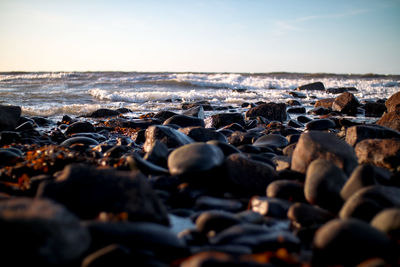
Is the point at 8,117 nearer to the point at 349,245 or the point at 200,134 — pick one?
the point at 200,134

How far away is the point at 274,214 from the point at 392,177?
112 cm

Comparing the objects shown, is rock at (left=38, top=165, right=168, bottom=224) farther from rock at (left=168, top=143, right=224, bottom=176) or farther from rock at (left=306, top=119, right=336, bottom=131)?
rock at (left=306, top=119, right=336, bottom=131)

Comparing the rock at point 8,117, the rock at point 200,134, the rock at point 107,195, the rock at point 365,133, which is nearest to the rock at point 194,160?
the rock at point 107,195

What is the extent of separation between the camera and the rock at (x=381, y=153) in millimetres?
2613

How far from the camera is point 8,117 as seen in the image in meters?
5.17

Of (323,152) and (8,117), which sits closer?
(323,152)

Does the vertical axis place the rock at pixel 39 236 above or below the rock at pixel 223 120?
above

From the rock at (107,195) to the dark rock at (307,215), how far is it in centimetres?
71

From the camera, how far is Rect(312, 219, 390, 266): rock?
132 cm

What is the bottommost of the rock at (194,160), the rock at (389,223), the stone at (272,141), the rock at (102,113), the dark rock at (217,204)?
the rock at (102,113)

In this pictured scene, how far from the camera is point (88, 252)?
129 centimetres

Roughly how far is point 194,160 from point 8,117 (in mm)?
4314

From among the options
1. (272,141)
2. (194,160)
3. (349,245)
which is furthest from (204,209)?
(272,141)

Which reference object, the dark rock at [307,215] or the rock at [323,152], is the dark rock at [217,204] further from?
the rock at [323,152]
